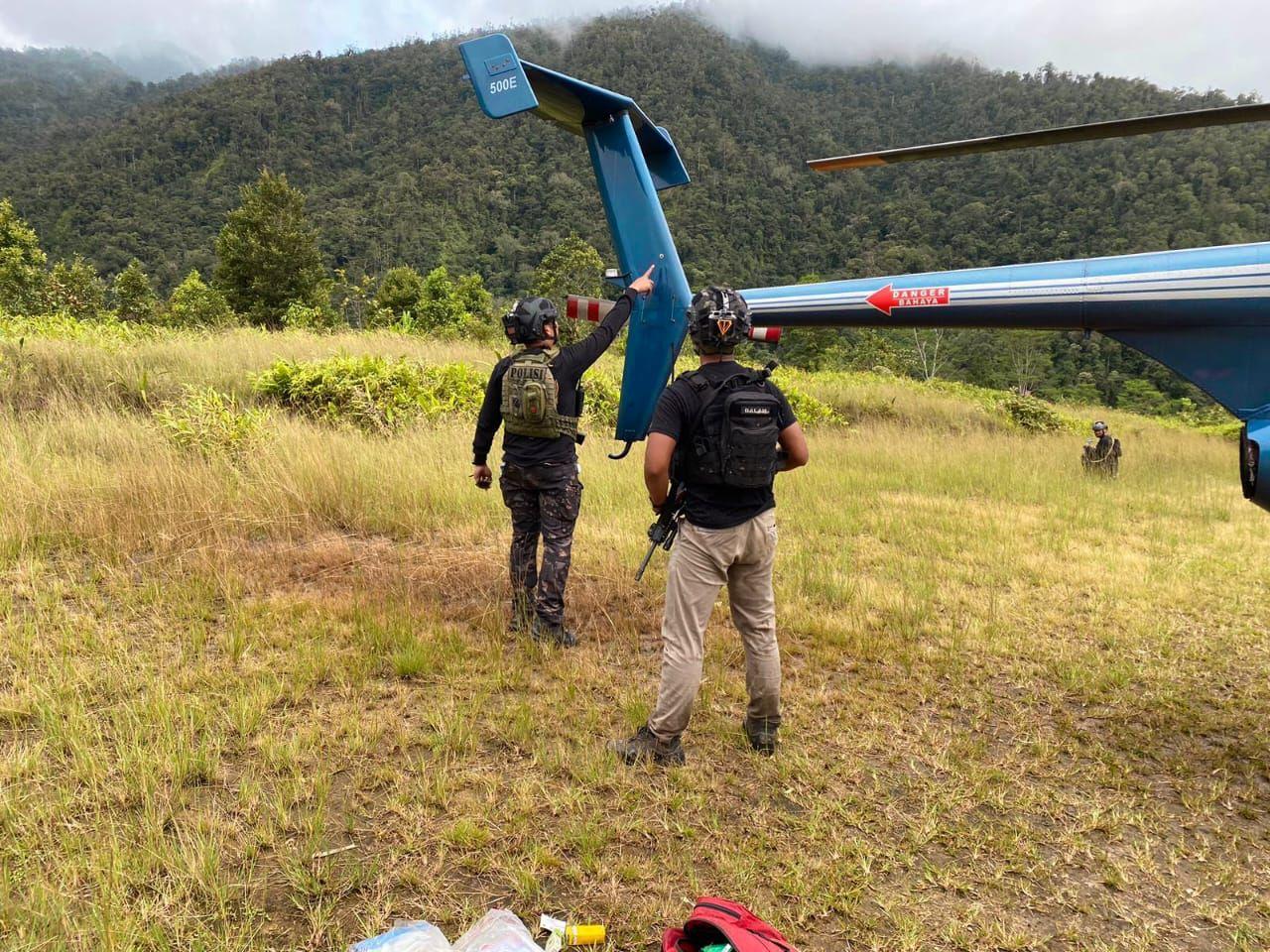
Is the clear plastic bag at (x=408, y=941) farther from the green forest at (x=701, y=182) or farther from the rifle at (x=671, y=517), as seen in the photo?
the green forest at (x=701, y=182)

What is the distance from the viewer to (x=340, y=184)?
9612cm

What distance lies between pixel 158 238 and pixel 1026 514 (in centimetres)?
9316

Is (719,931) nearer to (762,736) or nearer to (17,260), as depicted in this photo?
(762,736)

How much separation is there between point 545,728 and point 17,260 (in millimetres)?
32520

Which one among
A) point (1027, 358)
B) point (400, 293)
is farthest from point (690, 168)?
point (1027, 358)

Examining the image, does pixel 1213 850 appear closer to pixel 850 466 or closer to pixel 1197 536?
pixel 1197 536

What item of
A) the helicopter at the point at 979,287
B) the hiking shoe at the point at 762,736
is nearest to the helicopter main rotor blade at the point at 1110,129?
the helicopter at the point at 979,287

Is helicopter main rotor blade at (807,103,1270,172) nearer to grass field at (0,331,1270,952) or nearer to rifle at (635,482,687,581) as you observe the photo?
rifle at (635,482,687,581)

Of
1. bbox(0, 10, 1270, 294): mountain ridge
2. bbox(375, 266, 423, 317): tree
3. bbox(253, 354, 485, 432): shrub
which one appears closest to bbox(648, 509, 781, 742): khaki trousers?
bbox(253, 354, 485, 432): shrub

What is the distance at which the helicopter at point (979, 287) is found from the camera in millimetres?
3531

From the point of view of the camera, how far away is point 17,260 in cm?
2545

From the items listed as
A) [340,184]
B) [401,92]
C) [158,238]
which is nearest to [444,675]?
[158,238]

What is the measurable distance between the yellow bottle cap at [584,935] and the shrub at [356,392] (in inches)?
271

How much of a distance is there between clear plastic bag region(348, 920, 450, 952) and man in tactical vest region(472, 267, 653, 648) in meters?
2.22
